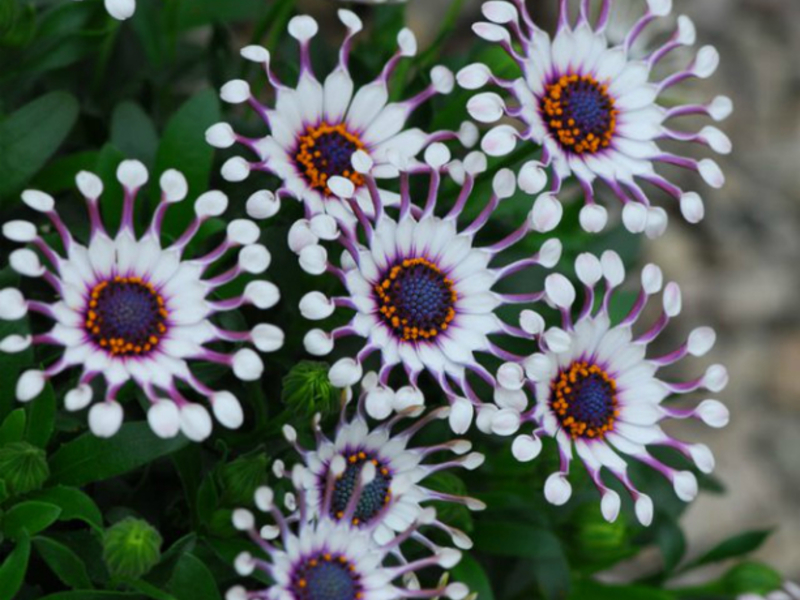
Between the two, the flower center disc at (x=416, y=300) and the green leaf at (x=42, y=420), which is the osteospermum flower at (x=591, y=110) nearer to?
the flower center disc at (x=416, y=300)

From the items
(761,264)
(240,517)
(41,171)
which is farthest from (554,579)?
(761,264)

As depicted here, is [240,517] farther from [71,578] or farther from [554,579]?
[554,579]

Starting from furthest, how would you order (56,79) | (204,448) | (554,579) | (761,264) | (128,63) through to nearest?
1. (761,264)
2. (128,63)
3. (56,79)
4. (554,579)
5. (204,448)

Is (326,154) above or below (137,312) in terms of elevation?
above

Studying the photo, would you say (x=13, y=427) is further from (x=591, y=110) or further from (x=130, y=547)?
(x=591, y=110)

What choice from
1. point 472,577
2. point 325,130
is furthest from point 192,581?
point 325,130
